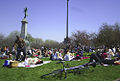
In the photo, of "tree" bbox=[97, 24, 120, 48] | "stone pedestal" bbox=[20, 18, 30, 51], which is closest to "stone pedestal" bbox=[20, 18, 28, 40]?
"stone pedestal" bbox=[20, 18, 30, 51]

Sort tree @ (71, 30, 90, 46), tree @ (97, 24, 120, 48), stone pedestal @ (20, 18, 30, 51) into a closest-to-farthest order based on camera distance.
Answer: stone pedestal @ (20, 18, 30, 51)
tree @ (97, 24, 120, 48)
tree @ (71, 30, 90, 46)

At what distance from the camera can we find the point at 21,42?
39.1ft

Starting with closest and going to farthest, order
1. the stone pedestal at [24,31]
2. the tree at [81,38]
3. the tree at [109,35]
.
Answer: the stone pedestal at [24,31], the tree at [109,35], the tree at [81,38]

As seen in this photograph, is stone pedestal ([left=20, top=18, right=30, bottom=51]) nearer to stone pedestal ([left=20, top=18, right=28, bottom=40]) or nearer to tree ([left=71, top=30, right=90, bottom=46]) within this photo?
stone pedestal ([left=20, top=18, right=28, bottom=40])

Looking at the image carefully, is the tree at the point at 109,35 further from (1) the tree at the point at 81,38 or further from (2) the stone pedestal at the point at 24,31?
(2) the stone pedestal at the point at 24,31

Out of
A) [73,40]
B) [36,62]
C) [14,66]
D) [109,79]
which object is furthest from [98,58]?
[73,40]

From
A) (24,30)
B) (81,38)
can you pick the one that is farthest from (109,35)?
(24,30)

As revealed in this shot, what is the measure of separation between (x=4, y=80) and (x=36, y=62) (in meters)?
4.16

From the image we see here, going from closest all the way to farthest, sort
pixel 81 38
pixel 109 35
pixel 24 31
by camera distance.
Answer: pixel 24 31 → pixel 109 35 → pixel 81 38

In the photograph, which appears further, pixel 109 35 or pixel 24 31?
pixel 109 35

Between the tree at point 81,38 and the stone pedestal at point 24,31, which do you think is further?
the tree at point 81,38

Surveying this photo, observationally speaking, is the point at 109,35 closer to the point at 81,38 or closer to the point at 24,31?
the point at 81,38

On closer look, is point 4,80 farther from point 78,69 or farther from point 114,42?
point 114,42

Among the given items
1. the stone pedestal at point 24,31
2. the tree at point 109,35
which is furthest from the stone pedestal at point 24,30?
the tree at point 109,35
